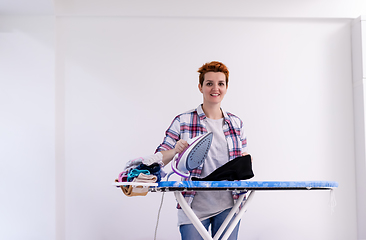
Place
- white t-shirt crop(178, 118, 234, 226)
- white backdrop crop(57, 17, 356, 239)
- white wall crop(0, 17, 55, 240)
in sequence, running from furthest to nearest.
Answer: white backdrop crop(57, 17, 356, 239)
white wall crop(0, 17, 55, 240)
white t-shirt crop(178, 118, 234, 226)

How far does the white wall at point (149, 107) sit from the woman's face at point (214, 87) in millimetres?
1070

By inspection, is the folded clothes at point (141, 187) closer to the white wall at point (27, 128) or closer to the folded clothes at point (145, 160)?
the folded clothes at point (145, 160)

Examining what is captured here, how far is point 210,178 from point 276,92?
179 cm

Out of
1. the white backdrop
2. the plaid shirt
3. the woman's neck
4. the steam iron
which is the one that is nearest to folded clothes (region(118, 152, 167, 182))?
the steam iron

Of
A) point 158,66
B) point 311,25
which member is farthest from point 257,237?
point 311,25

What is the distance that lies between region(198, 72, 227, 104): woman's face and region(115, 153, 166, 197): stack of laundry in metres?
0.56

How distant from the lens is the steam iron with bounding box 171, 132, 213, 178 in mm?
1561

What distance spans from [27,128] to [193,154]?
1908 millimetres

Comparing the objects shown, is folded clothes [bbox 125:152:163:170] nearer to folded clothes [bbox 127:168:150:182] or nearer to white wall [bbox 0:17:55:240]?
folded clothes [bbox 127:168:150:182]

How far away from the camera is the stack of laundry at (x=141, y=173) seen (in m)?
1.48

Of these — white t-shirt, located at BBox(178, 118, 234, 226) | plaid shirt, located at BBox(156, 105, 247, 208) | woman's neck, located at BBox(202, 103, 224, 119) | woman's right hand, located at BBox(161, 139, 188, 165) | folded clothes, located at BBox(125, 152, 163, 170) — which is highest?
woman's neck, located at BBox(202, 103, 224, 119)

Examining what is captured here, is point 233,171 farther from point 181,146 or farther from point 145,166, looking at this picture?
point 145,166

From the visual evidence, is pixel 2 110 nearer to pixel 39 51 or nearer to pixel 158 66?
pixel 39 51

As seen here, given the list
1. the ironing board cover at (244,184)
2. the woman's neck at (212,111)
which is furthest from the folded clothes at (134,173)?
the woman's neck at (212,111)
